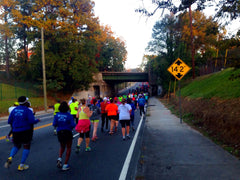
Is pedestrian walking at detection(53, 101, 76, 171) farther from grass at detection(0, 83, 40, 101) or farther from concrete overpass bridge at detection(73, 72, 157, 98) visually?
concrete overpass bridge at detection(73, 72, 157, 98)

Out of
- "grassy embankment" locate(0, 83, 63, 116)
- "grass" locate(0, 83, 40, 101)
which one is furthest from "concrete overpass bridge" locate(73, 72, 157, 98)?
"grassy embankment" locate(0, 83, 63, 116)

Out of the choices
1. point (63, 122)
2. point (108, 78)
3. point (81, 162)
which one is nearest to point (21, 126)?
point (63, 122)

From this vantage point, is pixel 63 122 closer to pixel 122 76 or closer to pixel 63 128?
pixel 63 128

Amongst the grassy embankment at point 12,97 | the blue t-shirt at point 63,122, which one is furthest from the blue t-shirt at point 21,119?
the grassy embankment at point 12,97

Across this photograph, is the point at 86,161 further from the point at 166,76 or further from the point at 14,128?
the point at 166,76

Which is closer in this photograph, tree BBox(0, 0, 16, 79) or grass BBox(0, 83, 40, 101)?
grass BBox(0, 83, 40, 101)

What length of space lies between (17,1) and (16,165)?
113 feet

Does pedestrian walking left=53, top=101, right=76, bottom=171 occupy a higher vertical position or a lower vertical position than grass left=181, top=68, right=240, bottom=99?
lower

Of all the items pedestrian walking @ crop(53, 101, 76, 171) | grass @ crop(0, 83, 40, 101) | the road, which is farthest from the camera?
grass @ crop(0, 83, 40, 101)

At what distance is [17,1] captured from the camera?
34.7 meters

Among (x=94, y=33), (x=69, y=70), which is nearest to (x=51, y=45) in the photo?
(x=69, y=70)

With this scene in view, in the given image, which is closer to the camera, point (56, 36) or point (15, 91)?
point (15, 91)

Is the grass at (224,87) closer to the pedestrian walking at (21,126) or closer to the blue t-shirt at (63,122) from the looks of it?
the blue t-shirt at (63,122)

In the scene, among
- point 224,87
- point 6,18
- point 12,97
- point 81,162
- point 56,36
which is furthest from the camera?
point 6,18
